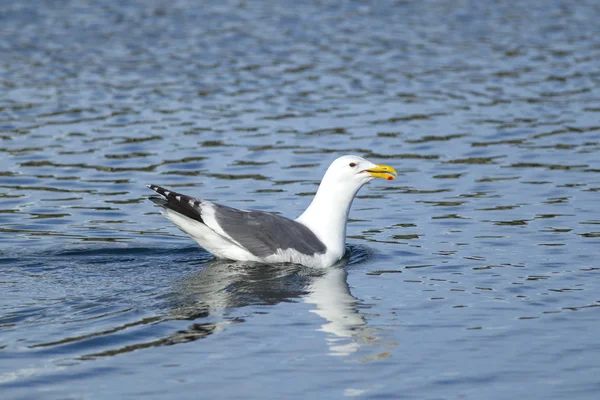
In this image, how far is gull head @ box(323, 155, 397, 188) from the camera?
12.2 metres

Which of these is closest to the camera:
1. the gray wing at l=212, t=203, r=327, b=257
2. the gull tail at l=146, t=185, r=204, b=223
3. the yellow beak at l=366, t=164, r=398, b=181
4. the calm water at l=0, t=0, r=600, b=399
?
the calm water at l=0, t=0, r=600, b=399

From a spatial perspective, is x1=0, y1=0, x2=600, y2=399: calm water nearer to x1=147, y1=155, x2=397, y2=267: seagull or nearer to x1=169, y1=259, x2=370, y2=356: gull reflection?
x1=169, y1=259, x2=370, y2=356: gull reflection

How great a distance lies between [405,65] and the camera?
946 inches

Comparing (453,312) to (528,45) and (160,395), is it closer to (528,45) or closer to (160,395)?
(160,395)

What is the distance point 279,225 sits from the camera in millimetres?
11820

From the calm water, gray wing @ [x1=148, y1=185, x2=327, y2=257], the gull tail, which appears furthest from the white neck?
the gull tail

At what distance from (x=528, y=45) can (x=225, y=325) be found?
18.6 m

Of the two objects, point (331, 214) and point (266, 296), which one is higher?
point (331, 214)

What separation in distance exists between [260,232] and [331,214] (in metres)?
0.98

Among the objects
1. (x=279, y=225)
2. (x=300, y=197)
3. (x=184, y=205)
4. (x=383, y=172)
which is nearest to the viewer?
(x=184, y=205)

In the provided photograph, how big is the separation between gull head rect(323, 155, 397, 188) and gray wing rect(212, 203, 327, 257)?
85 cm

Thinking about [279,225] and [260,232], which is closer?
[260,232]

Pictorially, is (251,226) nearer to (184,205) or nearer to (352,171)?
(184,205)

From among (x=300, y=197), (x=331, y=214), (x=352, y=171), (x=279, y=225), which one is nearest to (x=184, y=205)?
(x=279, y=225)
